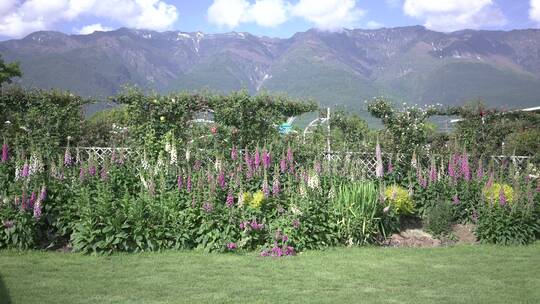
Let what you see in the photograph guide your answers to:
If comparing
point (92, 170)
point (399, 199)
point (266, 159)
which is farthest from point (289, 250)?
point (92, 170)

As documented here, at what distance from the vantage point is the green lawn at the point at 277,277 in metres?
5.11

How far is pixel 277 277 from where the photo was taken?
580cm

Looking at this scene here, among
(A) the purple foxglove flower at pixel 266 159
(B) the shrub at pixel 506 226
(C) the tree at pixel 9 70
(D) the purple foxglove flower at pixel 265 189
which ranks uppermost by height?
(C) the tree at pixel 9 70

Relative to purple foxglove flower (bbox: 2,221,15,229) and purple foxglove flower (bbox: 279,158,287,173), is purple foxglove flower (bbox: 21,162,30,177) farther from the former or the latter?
purple foxglove flower (bbox: 279,158,287,173)

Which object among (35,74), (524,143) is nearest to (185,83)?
(35,74)

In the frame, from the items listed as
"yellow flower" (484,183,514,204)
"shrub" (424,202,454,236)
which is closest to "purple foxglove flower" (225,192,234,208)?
"shrub" (424,202,454,236)

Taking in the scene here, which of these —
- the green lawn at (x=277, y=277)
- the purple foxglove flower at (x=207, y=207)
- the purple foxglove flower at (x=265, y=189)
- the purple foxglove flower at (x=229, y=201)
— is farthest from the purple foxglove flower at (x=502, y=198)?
the purple foxglove flower at (x=207, y=207)

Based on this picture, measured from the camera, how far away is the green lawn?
5.11m

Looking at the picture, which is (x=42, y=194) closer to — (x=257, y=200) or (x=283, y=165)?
(x=257, y=200)

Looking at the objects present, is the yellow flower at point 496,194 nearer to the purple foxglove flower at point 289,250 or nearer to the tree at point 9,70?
the purple foxglove flower at point 289,250

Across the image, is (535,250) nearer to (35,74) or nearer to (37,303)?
(37,303)

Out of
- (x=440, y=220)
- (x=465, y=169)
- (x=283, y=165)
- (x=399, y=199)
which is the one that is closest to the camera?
(x=440, y=220)

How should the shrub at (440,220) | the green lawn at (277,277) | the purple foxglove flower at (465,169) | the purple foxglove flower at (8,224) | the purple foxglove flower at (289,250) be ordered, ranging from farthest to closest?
the purple foxglove flower at (465,169) < the shrub at (440,220) < the purple foxglove flower at (289,250) < the purple foxglove flower at (8,224) < the green lawn at (277,277)

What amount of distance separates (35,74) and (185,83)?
4635 centimetres
